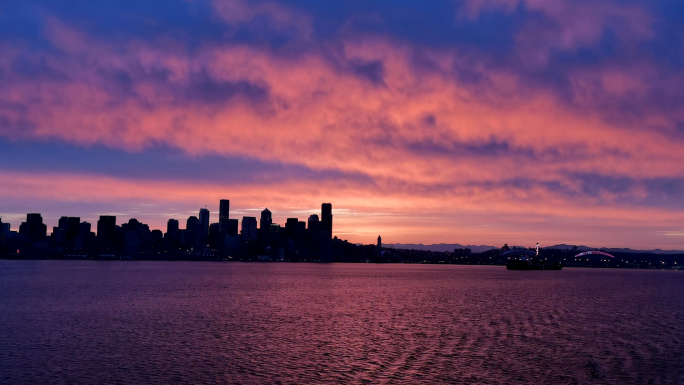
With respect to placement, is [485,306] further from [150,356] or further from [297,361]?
[150,356]

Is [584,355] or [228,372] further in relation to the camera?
[584,355]

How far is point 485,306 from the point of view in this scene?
98125 mm

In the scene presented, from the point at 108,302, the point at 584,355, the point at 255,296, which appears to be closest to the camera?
the point at 584,355

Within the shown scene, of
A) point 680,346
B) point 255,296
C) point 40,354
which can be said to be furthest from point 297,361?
point 255,296

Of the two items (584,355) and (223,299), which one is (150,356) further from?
(223,299)

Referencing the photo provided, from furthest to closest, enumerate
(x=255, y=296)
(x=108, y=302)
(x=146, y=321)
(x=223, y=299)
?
(x=255, y=296) < (x=223, y=299) < (x=108, y=302) < (x=146, y=321)

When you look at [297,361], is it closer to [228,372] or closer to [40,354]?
[228,372]

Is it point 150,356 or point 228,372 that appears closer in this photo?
point 228,372

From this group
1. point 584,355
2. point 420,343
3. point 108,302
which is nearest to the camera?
point 584,355

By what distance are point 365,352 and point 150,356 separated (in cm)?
1859

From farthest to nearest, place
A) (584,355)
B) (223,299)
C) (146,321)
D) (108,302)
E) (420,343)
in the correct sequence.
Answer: (223,299) → (108,302) → (146,321) → (420,343) → (584,355)

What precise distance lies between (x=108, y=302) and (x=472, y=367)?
7241cm

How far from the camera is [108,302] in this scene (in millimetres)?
96438

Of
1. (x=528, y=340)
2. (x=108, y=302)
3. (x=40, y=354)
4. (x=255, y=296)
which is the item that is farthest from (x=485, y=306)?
(x=40, y=354)
